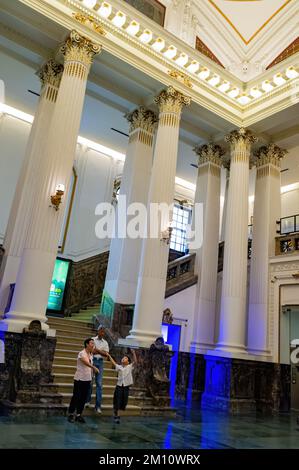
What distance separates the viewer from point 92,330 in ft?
35.7

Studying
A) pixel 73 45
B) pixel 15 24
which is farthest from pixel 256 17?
pixel 15 24

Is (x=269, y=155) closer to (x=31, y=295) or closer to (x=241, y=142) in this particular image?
(x=241, y=142)

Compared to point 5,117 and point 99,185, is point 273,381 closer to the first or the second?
point 99,185

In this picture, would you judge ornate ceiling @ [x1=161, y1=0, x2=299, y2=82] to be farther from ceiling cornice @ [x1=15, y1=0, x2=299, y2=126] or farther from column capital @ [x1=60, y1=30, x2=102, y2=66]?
column capital @ [x1=60, y1=30, x2=102, y2=66]

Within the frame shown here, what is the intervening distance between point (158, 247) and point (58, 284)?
6.32 m

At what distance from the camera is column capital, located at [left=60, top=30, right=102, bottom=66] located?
31.8ft

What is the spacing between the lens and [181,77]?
11.6 metres

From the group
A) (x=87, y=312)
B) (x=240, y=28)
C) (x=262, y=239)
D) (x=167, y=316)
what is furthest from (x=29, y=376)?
(x=240, y=28)

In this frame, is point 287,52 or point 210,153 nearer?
point 287,52

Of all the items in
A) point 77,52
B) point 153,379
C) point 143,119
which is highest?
point 143,119

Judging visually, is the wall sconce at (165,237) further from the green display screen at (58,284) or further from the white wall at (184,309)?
the green display screen at (58,284)

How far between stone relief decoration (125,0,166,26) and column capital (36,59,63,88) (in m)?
2.83

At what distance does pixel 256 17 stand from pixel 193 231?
→ 281 inches

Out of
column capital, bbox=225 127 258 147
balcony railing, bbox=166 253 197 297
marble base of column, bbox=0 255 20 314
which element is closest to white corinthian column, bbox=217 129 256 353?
column capital, bbox=225 127 258 147
